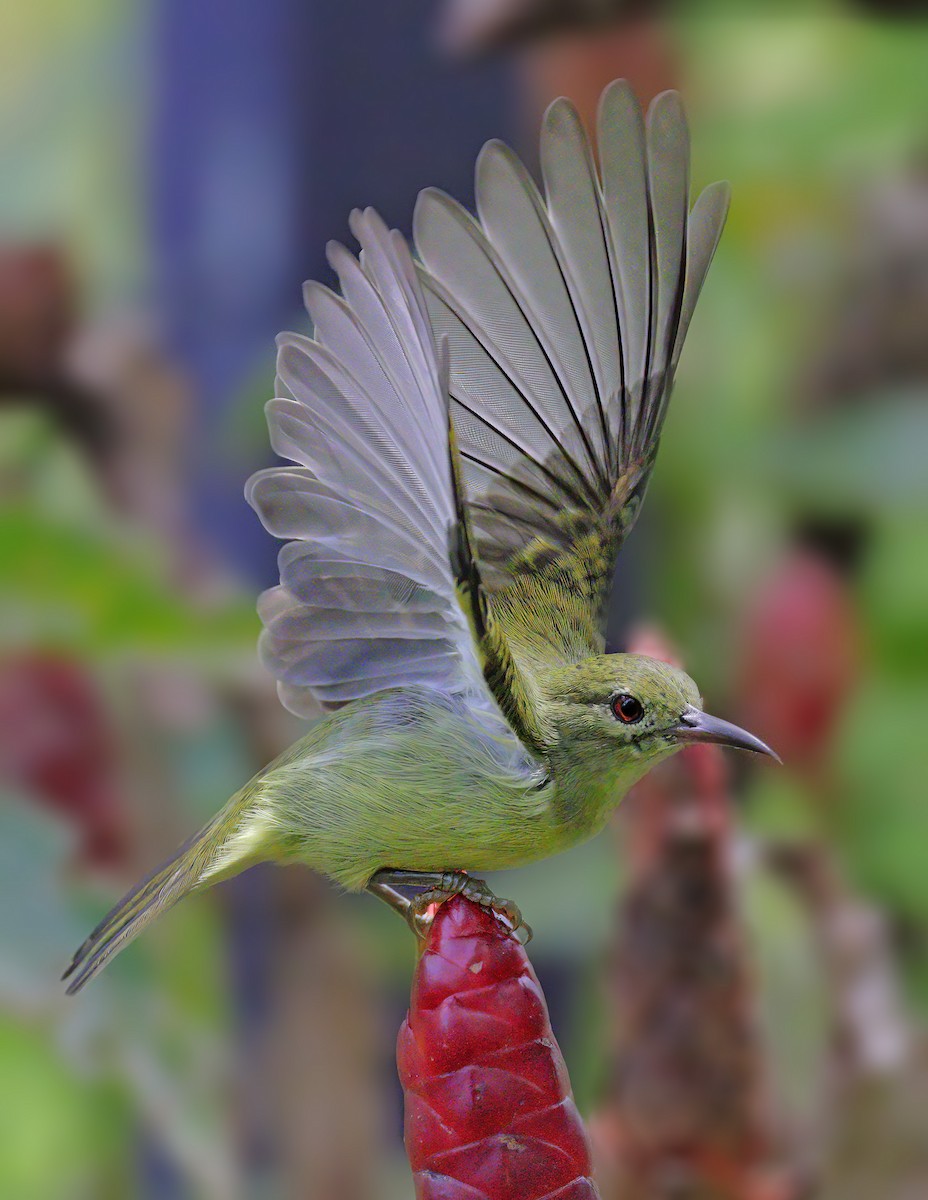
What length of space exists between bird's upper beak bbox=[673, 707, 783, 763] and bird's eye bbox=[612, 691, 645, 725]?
0.02m

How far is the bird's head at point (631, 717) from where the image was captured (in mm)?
905

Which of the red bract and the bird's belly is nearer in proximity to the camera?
the red bract

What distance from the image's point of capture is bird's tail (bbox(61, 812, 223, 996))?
84cm

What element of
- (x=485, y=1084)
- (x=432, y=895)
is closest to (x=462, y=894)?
(x=432, y=895)

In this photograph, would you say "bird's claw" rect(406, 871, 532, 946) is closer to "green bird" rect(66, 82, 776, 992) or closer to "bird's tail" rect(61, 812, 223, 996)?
"green bird" rect(66, 82, 776, 992)

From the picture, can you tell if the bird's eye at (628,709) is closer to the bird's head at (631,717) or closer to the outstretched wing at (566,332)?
the bird's head at (631,717)

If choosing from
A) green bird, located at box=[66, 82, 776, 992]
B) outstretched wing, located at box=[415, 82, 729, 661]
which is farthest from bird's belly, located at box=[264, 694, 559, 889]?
outstretched wing, located at box=[415, 82, 729, 661]

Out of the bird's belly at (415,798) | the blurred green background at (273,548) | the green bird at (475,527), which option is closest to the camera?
the green bird at (475,527)

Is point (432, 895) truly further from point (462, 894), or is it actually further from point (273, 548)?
point (273, 548)

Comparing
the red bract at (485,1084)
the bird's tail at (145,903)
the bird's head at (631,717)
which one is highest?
the bird's tail at (145,903)

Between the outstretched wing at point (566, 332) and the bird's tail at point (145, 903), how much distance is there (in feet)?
0.74

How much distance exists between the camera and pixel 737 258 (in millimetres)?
1950

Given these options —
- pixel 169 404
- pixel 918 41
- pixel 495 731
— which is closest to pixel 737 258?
pixel 918 41

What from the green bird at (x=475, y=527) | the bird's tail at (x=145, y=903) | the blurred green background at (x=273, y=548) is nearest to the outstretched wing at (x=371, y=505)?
the green bird at (x=475, y=527)
